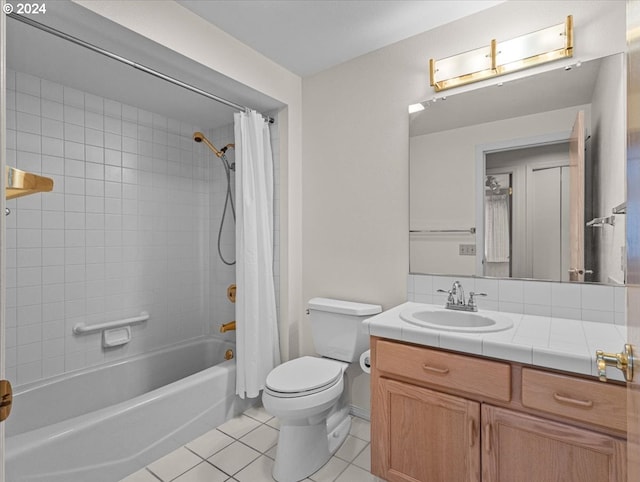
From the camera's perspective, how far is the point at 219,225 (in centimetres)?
315

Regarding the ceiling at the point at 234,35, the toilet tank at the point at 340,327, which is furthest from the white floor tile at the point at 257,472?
the ceiling at the point at 234,35

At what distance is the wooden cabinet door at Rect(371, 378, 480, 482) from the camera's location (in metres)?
1.30

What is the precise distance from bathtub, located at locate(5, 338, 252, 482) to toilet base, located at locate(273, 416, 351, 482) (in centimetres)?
63

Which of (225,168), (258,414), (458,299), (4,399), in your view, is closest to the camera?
(4,399)

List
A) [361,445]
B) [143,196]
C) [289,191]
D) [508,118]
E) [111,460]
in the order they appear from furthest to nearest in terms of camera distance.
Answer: [143,196]
[289,191]
[361,445]
[508,118]
[111,460]

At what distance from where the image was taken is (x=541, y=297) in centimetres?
164

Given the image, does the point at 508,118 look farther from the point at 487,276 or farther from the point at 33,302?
the point at 33,302

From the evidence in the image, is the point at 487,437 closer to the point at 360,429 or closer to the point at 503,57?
the point at 360,429

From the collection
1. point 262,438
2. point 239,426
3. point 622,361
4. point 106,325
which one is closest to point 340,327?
point 262,438

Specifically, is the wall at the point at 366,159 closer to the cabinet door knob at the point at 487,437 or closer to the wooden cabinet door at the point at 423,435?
the wooden cabinet door at the point at 423,435

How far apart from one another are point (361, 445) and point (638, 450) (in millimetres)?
1678

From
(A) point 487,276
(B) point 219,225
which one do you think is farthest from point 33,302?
(A) point 487,276

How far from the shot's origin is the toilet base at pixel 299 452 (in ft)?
5.47

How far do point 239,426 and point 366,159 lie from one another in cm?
192
